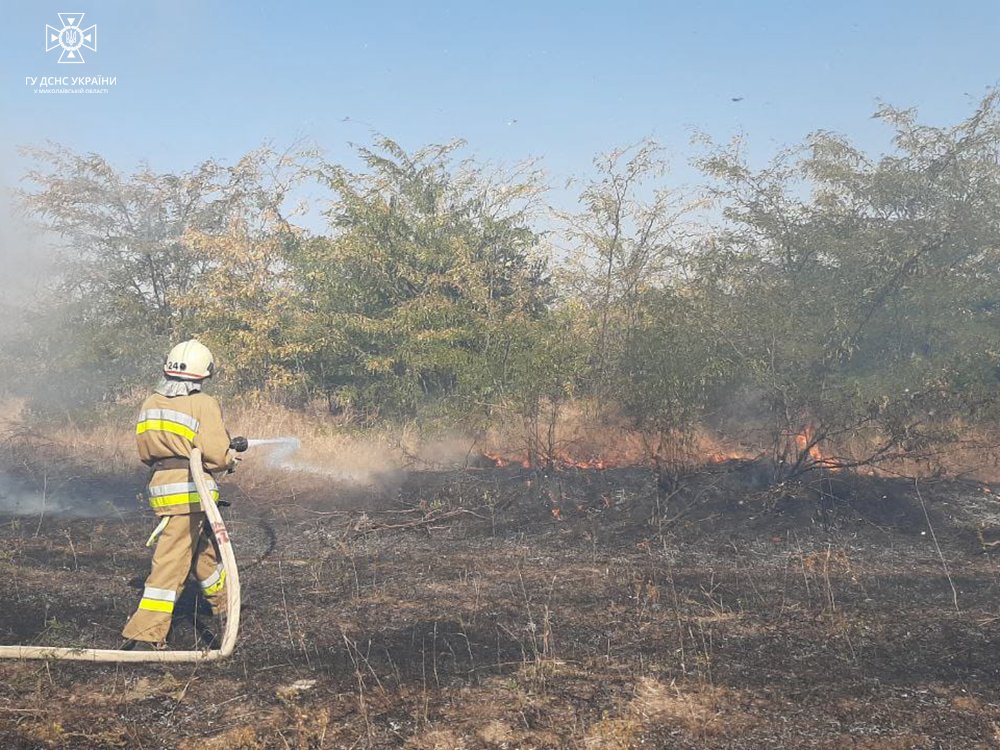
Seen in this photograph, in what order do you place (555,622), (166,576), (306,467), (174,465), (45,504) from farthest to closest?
(306,467)
(45,504)
(555,622)
(174,465)
(166,576)

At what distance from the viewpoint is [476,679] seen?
170 inches

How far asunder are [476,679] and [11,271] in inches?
716

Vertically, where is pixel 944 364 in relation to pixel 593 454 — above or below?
above

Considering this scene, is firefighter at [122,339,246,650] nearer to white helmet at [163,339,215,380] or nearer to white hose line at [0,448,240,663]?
white helmet at [163,339,215,380]

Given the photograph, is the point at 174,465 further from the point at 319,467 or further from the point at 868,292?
the point at 868,292

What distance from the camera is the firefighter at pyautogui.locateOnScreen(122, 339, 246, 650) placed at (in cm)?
483

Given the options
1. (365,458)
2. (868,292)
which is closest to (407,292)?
(365,458)

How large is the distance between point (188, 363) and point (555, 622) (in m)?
3.18

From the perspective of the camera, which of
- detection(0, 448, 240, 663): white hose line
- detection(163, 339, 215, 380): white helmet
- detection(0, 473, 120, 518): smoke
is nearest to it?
detection(0, 448, 240, 663): white hose line

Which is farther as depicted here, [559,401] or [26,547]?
[559,401]

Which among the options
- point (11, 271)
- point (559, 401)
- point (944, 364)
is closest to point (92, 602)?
point (559, 401)

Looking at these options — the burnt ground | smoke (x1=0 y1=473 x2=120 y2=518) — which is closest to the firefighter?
the burnt ground

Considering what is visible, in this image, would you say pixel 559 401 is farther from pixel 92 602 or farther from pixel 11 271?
pixel 11 271

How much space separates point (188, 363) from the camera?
505 centimetres
